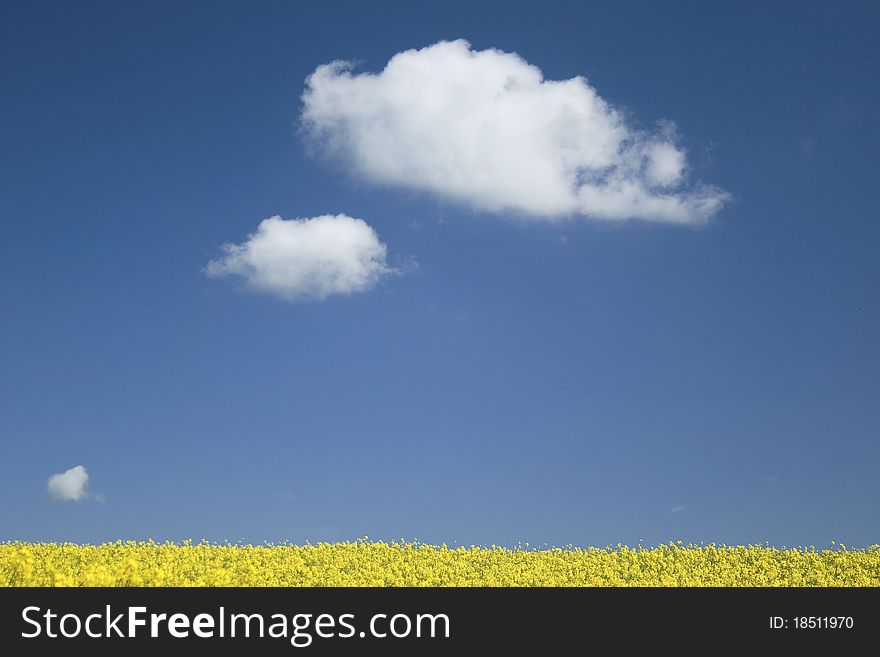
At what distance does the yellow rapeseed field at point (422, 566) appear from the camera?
45.5 ft

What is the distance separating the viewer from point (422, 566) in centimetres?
1634

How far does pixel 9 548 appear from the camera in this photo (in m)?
17.3

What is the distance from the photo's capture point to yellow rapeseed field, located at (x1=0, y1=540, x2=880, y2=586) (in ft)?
45.5
